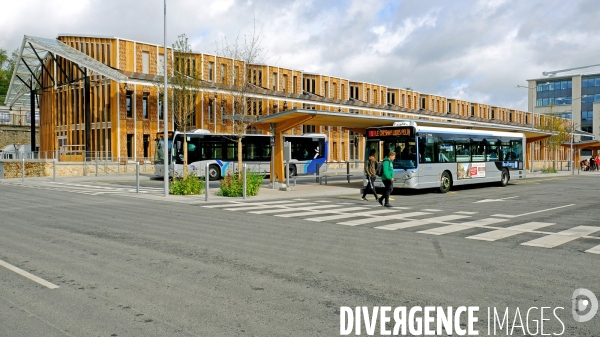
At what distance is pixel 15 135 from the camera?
6562 centimetres

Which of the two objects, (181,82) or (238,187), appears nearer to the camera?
(238,187)

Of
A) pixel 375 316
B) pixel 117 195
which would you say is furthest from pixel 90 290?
pixel 117 195

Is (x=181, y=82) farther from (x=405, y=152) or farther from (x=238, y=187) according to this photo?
(x=405, y=152)

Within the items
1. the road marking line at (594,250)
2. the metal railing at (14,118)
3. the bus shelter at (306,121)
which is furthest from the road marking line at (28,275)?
the metal railing at (14,118)

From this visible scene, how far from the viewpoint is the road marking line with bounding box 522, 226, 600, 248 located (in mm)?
9615

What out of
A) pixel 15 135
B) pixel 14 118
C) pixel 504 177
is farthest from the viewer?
pixel 14 118

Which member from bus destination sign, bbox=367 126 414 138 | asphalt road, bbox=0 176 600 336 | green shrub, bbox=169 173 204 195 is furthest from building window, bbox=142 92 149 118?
asphalt road, bbox=0 176 600 336

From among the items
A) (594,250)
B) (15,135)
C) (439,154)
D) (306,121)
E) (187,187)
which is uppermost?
(15,135)

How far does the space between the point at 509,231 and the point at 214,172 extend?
24.8 metres

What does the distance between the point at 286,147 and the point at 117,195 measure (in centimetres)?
738

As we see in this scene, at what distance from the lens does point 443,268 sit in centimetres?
745

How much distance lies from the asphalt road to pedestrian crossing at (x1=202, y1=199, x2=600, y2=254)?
0.19 m

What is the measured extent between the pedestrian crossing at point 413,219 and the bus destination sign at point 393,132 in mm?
5383

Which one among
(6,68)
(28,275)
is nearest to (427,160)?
(28,275)
